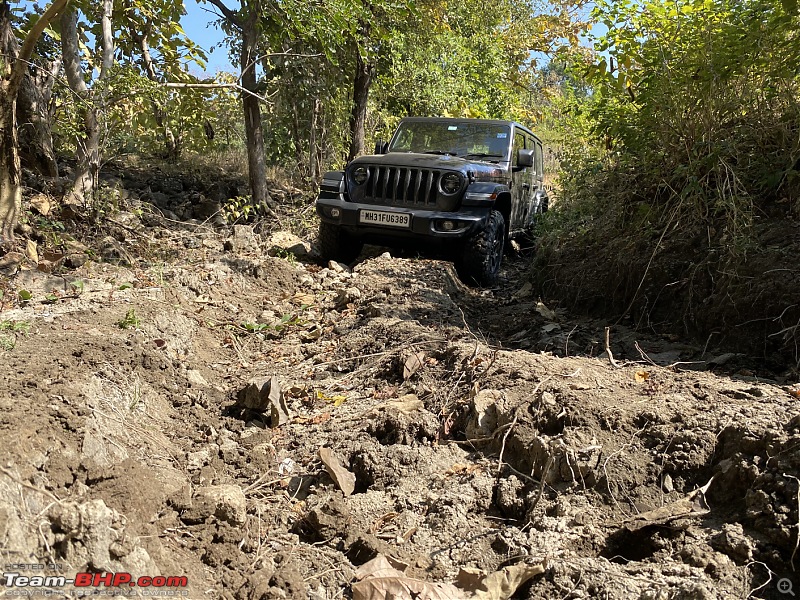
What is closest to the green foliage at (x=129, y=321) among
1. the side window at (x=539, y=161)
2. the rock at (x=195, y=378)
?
the rock at (x=195, y=378)

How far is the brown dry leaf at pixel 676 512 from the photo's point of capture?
97.1 inches

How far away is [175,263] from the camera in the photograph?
6.25 meters

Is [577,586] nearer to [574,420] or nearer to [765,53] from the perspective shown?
[574,420]

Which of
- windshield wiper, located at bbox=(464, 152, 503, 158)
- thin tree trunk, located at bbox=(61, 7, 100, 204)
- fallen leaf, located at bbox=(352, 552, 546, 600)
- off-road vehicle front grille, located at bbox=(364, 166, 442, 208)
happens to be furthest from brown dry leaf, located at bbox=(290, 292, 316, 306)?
fallen leaf, located at bbox=(352, 552, 546, 600)

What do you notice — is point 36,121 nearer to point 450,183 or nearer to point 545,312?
point 450,183

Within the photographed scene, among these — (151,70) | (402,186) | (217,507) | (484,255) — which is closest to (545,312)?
(484,255)

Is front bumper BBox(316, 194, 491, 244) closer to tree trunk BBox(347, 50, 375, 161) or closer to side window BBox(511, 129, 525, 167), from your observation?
side window BBox(511, 129, 525, 167)

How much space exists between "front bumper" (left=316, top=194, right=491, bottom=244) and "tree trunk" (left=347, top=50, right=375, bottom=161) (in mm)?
4764

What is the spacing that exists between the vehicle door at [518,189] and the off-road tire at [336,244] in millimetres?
1917

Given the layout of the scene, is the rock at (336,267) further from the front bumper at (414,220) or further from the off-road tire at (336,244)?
the front bumper at (414,220)

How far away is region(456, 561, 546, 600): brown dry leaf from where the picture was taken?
7.39 feet

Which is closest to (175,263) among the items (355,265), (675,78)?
(355,265)

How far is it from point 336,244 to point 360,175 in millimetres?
854
